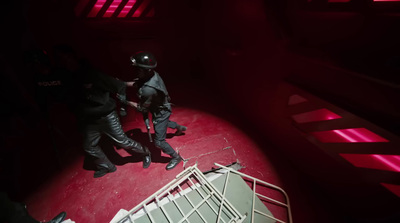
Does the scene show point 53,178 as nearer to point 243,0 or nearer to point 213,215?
point 213,215

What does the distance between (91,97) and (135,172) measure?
5.47ft

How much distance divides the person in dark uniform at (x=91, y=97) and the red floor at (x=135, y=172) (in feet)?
2.49

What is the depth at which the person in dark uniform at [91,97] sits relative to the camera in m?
2.38

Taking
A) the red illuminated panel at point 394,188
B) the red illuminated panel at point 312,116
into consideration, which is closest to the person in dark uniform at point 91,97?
the red illuminated panel at point 312,116

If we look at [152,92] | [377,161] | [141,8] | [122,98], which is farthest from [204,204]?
[141,8]

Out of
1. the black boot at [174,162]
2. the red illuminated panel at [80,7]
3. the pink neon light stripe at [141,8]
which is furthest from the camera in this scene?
the pink neon light stripe at [141,8]

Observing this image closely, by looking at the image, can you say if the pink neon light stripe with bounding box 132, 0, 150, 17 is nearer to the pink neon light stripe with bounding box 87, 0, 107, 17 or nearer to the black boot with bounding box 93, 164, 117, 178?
the pink neon light stripe with bounding box 87, 0, 107, 17

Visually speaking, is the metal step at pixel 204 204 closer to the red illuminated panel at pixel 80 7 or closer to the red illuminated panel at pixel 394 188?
the red illuminated panel at pixel 394 188

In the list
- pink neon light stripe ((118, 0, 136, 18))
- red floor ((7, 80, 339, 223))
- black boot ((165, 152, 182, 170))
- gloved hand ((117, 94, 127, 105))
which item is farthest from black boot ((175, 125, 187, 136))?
pink neon light stripe ((118, 0, 136, 18))

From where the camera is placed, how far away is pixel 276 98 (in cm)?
357

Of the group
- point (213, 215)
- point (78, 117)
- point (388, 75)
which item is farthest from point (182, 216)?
point (388, 75)

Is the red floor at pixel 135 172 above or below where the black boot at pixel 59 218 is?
above

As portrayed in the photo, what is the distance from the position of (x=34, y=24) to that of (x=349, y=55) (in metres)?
5.99

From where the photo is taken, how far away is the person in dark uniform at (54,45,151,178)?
7.79ft
